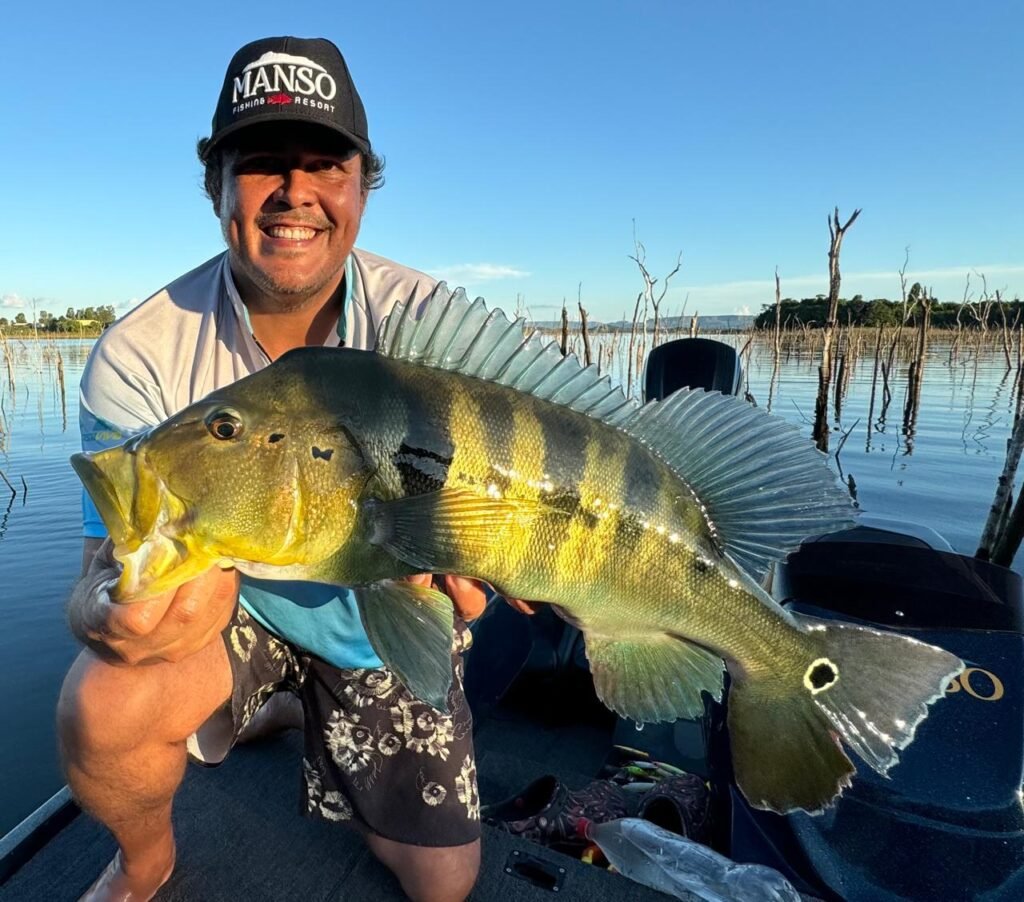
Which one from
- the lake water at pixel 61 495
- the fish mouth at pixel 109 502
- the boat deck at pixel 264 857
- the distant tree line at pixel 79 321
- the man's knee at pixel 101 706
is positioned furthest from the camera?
the distant tree line at pixel 79 321

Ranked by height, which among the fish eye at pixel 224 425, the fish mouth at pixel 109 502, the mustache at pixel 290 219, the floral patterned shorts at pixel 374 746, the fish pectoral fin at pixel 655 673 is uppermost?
the mustache at pixel 290 219

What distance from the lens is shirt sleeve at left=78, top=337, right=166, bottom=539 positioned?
2.35m

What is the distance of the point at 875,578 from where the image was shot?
2977 millimetres

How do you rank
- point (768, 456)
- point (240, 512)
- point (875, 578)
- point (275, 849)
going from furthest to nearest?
1. point (875, 578)
2. point (275, 849)
3. point (768, 456)
4. point (240, 512)

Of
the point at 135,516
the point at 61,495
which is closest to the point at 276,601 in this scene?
the point at 135,516

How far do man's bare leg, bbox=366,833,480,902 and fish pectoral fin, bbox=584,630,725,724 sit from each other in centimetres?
105

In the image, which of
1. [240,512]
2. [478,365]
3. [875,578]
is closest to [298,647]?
[240,512]

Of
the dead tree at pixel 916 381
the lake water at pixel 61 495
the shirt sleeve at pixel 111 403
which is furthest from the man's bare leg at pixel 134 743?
the dead tree at pixel 916 381

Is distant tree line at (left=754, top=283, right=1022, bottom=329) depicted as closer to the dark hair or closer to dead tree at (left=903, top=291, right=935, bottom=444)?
dead tree at (left=903, top=291, right=935, bottom=444)

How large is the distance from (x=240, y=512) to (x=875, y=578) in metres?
2.73

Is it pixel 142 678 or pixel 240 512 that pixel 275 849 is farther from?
pixel 240 512

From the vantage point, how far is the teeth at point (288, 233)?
2537 millimetres

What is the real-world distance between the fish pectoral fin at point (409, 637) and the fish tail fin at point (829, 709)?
2.83ft

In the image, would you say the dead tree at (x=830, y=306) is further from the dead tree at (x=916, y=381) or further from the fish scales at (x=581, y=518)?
the fish scales at (x=581, y=518)
